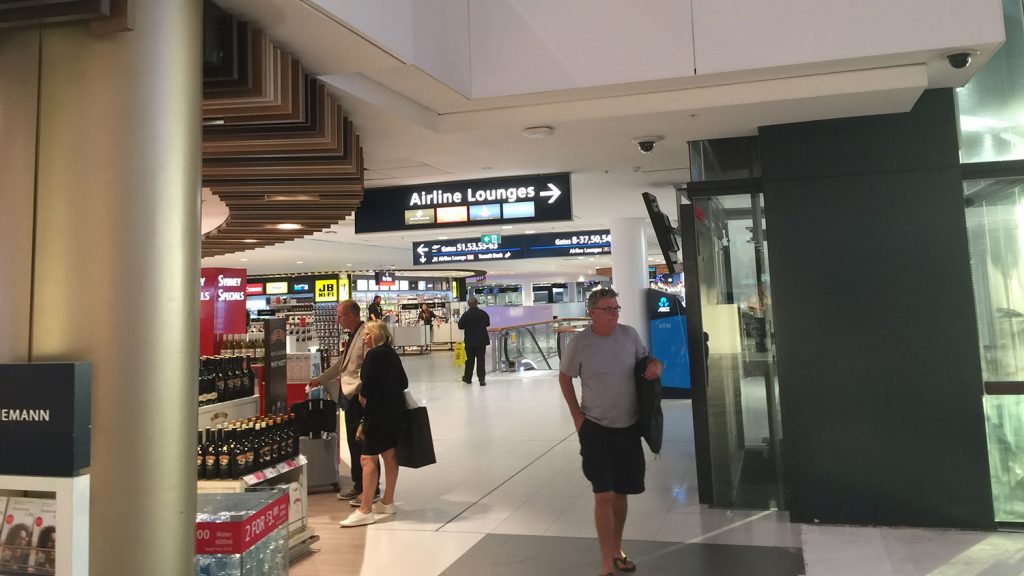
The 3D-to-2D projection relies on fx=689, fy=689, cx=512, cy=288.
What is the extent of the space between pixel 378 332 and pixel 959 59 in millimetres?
3923

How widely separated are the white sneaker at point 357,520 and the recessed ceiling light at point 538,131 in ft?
9.63

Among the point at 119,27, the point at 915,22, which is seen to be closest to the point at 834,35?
the point at 915,22

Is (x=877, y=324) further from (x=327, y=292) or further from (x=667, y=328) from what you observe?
(x=327, y=292)

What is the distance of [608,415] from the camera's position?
12.2 ft

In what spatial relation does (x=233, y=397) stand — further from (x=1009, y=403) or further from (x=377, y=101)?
(x=1009, y=403)

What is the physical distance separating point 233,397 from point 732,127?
3.99 m

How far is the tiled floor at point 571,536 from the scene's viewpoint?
3871mm

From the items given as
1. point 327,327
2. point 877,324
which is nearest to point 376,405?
point 877,324

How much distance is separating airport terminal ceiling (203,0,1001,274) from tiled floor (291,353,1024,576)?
264 centimetres

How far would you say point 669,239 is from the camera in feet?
27.1

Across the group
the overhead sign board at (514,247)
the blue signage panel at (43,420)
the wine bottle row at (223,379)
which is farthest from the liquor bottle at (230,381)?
the overhead sign board at (514,247)

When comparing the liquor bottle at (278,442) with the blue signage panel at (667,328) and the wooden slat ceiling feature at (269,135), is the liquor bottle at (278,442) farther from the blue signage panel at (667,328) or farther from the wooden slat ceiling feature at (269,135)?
the blue signage panel at (667,328)

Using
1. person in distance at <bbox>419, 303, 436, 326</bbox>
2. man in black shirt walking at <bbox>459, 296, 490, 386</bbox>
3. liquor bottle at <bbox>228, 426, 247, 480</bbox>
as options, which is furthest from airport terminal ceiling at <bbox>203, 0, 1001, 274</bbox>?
person in distance at <bbox>419, 303, 436, 326</bbox>

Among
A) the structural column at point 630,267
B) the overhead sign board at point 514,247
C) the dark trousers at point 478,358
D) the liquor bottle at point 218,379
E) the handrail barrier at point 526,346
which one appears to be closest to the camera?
the liquor bottle at point 218,379
